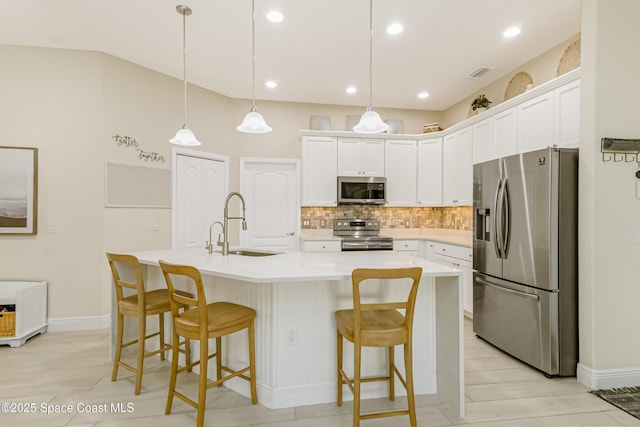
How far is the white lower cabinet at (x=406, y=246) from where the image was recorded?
4605 mm

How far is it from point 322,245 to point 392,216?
144 centimetres

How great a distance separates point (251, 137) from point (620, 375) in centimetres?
476

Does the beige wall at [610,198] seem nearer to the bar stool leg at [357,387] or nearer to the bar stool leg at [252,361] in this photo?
the bar stool leg at [357,387]

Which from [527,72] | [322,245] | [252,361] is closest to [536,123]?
[527,72]

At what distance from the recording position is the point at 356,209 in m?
5.15

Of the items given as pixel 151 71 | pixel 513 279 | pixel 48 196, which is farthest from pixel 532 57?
pixel 48 196

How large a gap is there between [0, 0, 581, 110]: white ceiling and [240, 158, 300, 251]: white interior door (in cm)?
122

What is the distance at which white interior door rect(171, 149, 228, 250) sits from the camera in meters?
4.25

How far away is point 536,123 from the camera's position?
3.21 meters

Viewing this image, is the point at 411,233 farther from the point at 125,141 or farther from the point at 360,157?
the point at 125,141

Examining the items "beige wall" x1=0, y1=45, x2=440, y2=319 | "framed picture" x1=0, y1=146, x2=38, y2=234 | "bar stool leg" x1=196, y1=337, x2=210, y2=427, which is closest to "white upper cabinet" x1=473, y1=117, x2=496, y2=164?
"bar stool leg" x1=196, y1=337, x2=210, y2=427

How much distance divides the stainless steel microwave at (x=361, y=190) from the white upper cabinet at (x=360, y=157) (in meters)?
0.14

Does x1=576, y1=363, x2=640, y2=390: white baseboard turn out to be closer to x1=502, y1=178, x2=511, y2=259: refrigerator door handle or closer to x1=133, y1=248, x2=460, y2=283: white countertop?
x1=502, y1=178, x2=511, y2=259: refrigerator door handle

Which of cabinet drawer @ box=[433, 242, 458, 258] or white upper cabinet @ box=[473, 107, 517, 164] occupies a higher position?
white upper cabinet @ box=[473, 107, 517, 164]
